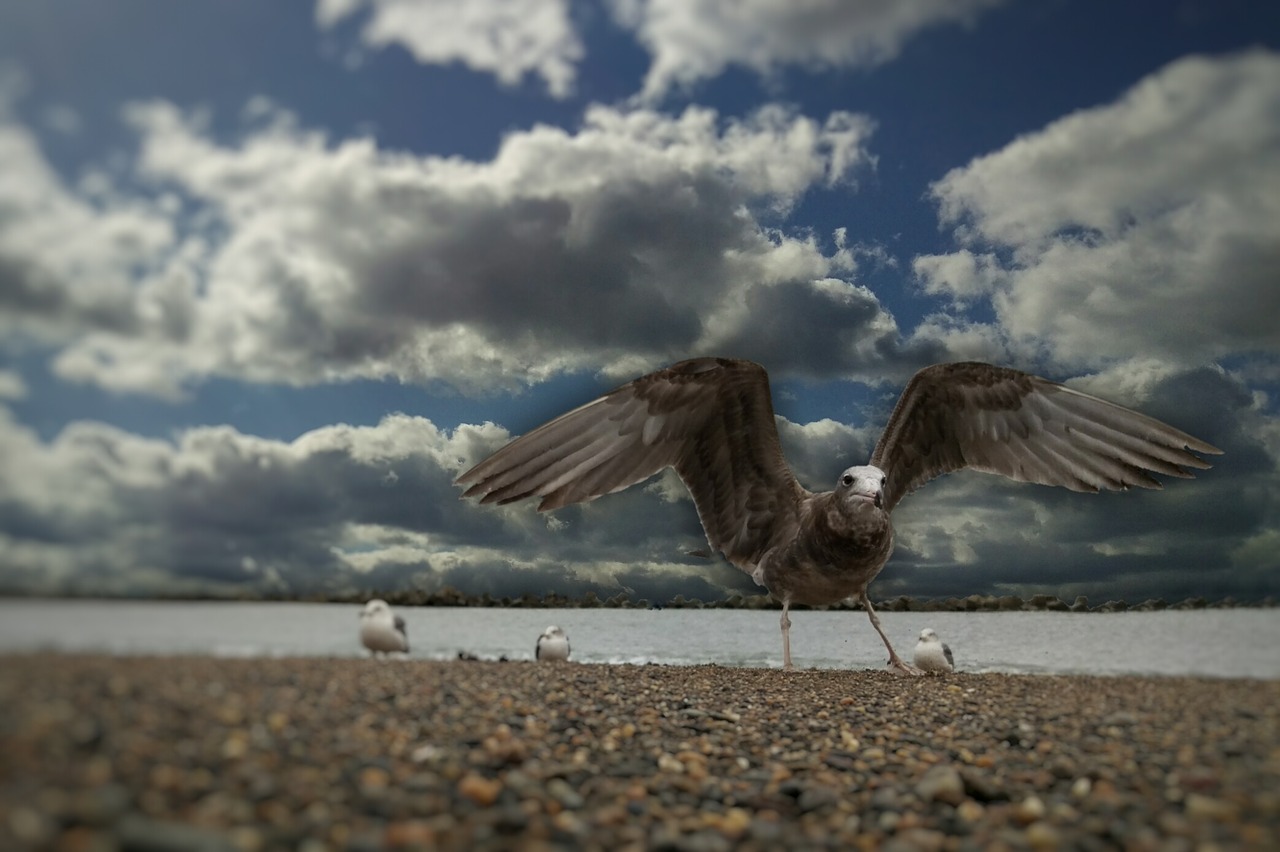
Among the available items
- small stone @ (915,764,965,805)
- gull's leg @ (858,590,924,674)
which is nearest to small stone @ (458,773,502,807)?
small stone @ (915,764,965,805)

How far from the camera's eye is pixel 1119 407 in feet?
19.6

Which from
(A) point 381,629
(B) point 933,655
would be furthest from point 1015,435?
(A) point 381,629

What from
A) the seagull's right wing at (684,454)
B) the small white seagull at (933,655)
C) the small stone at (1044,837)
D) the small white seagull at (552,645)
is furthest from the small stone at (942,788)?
the small white seagull at (933,655)

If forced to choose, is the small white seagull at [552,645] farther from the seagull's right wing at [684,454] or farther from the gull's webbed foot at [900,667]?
the gull's webbed foot at [900,667]

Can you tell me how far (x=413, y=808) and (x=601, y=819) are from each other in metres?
0.63

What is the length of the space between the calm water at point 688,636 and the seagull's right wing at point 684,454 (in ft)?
2.46

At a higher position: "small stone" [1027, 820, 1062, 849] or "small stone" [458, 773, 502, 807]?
"small stone" [458, 773, 502, 807]

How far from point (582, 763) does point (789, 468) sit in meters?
3.80

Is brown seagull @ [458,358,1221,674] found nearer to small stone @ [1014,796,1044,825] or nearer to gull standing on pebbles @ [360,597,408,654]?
gull standing on pebbles @ [360,597,408,654]

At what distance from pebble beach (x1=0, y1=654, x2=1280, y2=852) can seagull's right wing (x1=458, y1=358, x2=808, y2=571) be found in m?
1.23

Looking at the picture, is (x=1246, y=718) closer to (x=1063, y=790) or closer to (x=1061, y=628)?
(x=1063, y=790)

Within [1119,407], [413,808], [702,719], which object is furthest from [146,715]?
[1119,407]

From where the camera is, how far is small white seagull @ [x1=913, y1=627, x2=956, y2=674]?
22.2 feet

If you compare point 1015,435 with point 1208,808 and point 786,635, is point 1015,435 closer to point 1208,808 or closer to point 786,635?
point 786,635
